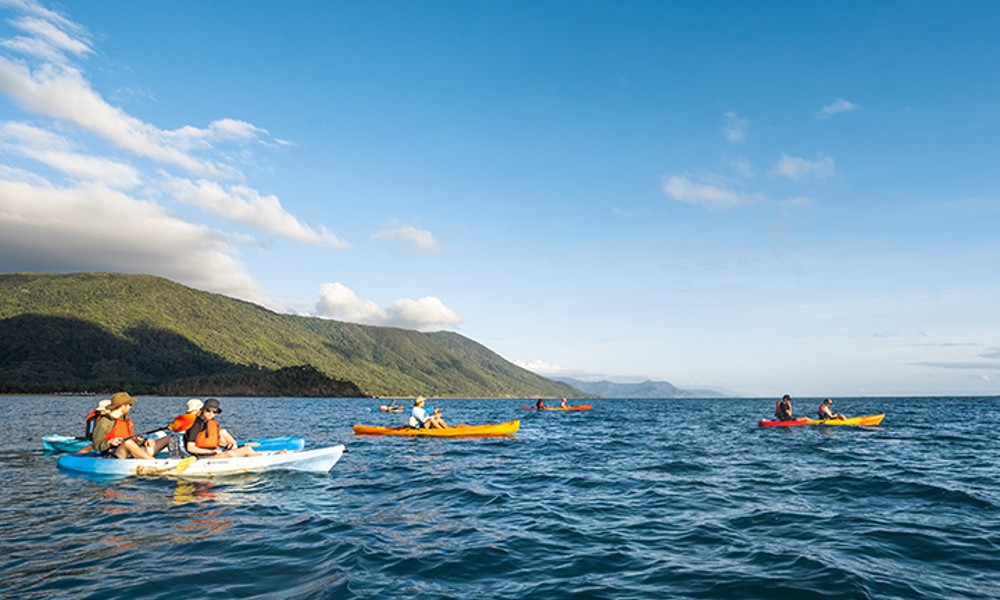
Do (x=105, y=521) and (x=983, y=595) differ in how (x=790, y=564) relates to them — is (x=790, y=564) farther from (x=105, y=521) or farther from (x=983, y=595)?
(x=105, y=521)

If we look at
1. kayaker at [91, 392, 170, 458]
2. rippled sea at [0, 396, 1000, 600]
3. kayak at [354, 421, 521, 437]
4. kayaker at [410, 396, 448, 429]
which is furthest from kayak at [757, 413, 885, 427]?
kayaker at [91, 392, 170, 458]

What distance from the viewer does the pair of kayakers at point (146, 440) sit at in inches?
737

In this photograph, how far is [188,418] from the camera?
21047 millimetres

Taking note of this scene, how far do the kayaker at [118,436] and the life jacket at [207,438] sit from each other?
5.83 ft

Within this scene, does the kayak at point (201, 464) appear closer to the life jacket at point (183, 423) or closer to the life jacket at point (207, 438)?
the life jacket at point (207, 438)

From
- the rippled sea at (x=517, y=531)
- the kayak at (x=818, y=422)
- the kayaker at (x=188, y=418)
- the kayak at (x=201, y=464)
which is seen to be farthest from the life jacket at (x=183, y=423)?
the kayak at (x=818, y=422)

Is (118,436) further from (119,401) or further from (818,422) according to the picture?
(818,422)

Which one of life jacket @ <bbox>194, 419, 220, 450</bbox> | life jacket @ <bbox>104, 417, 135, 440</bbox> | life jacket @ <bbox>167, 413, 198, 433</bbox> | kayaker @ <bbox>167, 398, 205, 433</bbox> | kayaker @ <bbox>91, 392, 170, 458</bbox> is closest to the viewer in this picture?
kayaker @ <bbox>91, 392, 170, 458</bbox>

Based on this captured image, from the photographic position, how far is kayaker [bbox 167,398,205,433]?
2017 cm

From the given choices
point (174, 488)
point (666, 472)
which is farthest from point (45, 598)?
point (666, 472)

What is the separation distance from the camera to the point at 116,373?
192625mm

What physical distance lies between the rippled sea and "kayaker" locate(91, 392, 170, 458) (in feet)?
3.40

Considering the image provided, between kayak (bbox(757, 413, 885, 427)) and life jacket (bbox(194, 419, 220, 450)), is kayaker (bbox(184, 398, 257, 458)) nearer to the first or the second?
life jacket (bbox(194, 419, 220, 450))

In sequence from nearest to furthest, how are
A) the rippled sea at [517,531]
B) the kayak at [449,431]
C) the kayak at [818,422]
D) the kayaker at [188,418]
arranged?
the rippled sea at [517,531] → the kayaker at [188,418] → the kayak at [449,431] → the kayak at [818,422]
